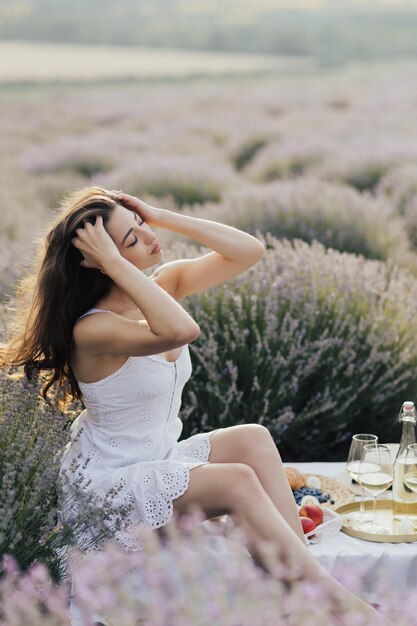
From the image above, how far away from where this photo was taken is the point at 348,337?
155 inches

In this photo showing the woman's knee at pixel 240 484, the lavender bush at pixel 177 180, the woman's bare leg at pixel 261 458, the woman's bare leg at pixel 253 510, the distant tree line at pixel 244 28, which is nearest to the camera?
the woman's bare leg at pixel 253 510

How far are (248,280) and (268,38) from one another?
84.0 ft

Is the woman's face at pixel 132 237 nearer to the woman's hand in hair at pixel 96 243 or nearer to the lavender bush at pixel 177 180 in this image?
the woman's hand in hair at pixel 96 243

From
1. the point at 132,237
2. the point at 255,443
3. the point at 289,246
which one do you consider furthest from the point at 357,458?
the point at 289,246

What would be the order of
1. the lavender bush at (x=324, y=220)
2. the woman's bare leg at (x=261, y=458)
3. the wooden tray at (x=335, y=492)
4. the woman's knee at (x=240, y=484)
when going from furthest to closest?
the lavender bush at (x=324, y=220), the wooden tray at (x=335, y=492), the woman's bare leg at (x=261, y=458), the woman's knee at (x=240, y=484)

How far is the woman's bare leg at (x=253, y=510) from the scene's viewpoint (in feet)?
7.70

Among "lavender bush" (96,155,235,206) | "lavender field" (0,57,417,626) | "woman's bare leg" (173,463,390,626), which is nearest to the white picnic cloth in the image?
"woman's bare leg" (173,463,390,626)

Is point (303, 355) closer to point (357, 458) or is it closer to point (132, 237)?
point (357, 458)

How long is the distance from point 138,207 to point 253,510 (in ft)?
3.27

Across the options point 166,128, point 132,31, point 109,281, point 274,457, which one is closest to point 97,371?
point 109,281

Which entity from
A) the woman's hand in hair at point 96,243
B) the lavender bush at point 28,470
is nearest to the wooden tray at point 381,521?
the lavender bush at point 28,470

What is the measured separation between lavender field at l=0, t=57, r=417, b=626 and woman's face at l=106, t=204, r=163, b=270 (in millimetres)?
515

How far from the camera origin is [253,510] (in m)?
2.44

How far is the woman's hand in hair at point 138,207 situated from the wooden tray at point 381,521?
1.04 metres
